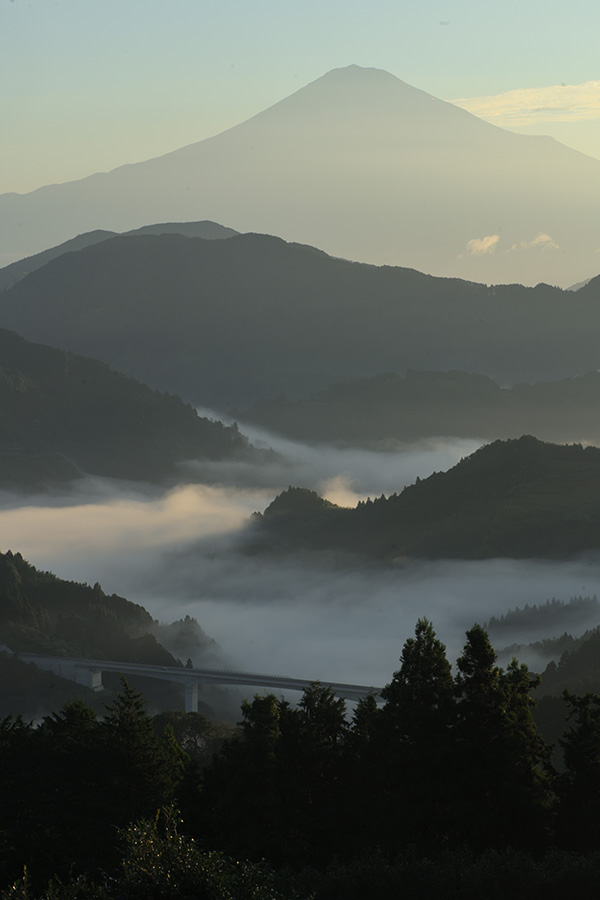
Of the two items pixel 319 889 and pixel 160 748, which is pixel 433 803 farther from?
pixel 160 748

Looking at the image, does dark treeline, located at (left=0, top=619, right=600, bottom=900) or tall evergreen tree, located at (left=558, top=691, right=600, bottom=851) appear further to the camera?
tall evergreen tree, located at (left=558, top=691, right=600, bottom=851)

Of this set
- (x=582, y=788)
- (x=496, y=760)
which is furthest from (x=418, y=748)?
(x=582, y=788)

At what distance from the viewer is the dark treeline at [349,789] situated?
64.3 metres

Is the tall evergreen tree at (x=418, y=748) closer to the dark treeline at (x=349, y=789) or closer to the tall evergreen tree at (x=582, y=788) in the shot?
the dark treeline at (x=349, y=789)

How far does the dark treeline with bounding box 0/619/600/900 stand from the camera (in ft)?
211

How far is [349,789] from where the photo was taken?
7088 centimetres

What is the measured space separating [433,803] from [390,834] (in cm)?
279

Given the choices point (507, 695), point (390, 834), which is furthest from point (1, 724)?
point (507, 695)

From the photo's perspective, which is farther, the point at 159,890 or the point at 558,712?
the point at 558,712

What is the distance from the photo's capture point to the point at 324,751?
73.6 metres

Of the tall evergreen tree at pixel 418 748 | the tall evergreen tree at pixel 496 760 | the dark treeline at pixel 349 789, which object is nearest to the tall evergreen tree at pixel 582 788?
the dark treeline at pixel 349 789

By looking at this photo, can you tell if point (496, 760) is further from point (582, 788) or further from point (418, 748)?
point (582, 788)

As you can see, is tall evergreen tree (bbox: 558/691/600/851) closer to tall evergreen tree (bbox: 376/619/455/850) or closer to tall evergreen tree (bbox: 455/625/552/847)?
tall evergreen tree (bbox: 455/625/552/847)

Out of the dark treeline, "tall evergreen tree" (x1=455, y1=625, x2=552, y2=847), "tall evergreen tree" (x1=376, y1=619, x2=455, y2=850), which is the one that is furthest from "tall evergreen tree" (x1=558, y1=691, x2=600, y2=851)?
"tall evergreen tree" (x1=376, y1=619, x2=455, y2=850)
